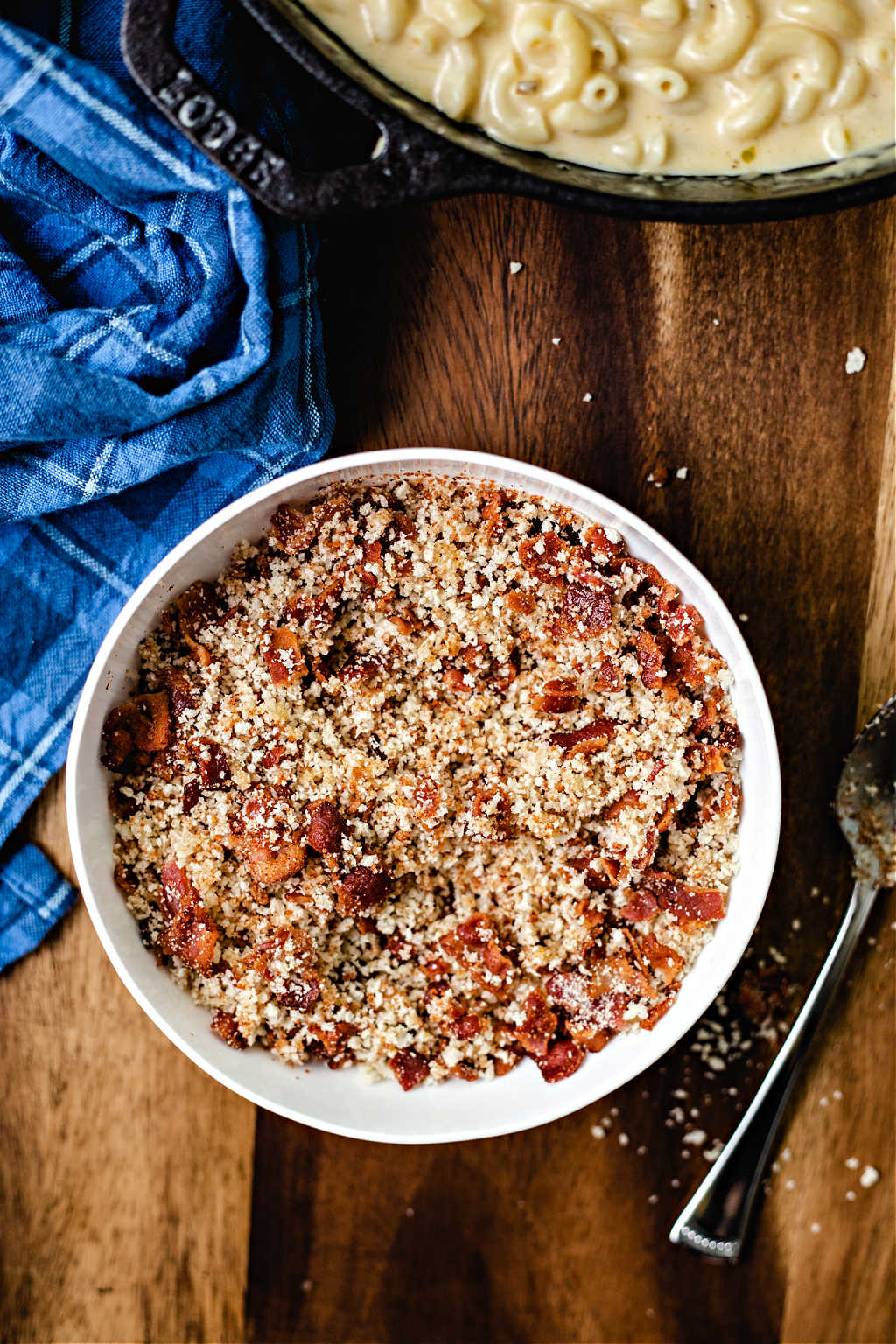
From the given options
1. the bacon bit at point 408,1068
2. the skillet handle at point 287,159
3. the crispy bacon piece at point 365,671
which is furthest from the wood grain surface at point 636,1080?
the skillet handle at point 287,159

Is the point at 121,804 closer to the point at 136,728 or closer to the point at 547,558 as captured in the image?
the point at 136,728

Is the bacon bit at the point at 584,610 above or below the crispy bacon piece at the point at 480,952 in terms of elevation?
above

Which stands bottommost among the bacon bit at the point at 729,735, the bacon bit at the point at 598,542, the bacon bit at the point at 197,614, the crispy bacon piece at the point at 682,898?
the crispy bacon piece at the point at 682,898

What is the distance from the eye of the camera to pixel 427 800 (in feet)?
4.87

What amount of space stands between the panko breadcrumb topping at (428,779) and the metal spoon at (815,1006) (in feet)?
0.84

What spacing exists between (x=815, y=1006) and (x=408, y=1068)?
67 centimetres

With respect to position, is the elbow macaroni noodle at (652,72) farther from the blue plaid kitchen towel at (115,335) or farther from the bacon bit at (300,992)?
the bacon bit at (300,992)

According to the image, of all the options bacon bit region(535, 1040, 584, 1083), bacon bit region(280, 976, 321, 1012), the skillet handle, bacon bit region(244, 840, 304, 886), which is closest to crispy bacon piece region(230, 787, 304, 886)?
bacon bit region(244, 840, 304, 886)

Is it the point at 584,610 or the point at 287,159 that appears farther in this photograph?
the point at 584,610

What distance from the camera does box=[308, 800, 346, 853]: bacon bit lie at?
148 cm

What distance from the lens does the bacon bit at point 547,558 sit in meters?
1.48

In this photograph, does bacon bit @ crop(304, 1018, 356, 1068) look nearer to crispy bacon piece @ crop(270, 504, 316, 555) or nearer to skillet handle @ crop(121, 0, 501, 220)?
crispy bacon piece @ crop(270, 504, 316, 555)

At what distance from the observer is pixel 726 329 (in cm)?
159

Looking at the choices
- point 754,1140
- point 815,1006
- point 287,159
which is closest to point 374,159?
point 287,159
